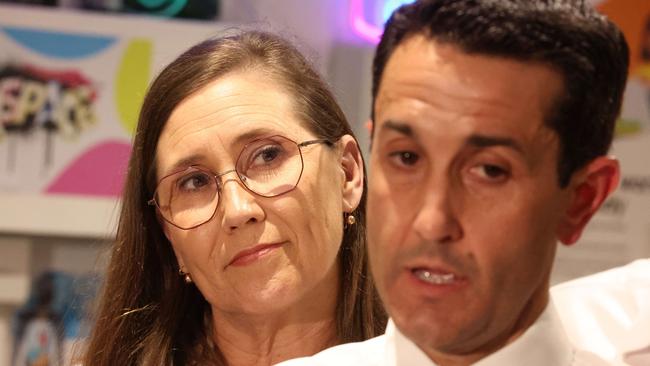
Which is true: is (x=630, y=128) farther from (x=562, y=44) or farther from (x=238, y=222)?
(x=562, y=44)

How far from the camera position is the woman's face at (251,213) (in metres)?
1.61

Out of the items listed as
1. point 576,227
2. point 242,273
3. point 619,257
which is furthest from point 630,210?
point 576,227

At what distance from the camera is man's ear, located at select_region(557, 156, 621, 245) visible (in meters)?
1.02

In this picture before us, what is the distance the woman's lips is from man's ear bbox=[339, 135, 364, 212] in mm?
186

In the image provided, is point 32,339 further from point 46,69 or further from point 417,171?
point 417,171

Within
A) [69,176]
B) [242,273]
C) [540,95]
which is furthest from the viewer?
[69,176]

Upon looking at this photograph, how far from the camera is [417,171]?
100 centimetres

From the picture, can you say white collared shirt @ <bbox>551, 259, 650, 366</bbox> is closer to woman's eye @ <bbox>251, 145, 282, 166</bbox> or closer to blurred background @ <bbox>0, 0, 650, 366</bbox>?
woman's eye @ <bbox>251, 145, 282, 166</bbox>

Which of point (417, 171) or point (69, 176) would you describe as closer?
point (417, 171)

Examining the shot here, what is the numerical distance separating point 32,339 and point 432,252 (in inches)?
92.7

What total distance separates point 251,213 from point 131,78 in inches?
59.5

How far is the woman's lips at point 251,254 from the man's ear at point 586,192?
65 centimetres

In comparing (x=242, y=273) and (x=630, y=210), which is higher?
(x=242, y=273)

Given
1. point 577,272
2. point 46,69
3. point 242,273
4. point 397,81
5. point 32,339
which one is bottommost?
point 32,339
